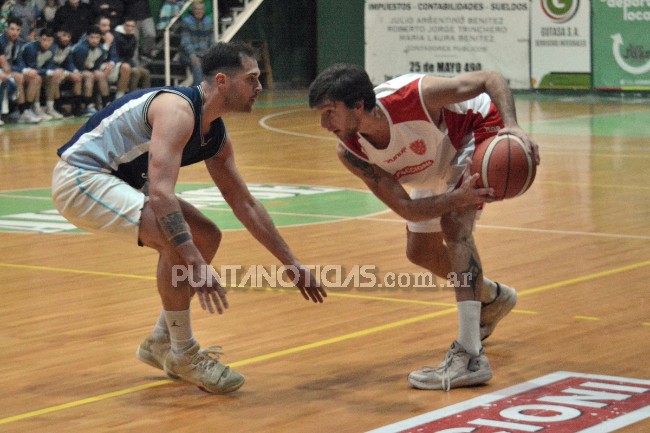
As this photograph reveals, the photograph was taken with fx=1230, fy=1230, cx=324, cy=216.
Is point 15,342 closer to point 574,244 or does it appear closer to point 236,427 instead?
point 236,427

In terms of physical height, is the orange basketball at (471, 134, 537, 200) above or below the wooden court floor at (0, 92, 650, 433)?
above

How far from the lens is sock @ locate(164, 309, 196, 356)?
5.09 m

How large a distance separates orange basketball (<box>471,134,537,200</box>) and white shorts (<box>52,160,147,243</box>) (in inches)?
54.5

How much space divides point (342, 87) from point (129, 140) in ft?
3.01

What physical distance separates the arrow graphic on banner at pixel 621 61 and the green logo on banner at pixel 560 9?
2.89 feet

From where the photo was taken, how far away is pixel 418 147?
17.3 feet

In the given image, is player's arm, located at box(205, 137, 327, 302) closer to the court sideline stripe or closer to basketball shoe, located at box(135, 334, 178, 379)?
the court sideline stripe

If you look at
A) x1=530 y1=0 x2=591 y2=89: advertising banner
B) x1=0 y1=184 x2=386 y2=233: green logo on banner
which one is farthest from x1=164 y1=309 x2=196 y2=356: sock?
x1=530 y1=0 x2=591 y2=89: advertising banner

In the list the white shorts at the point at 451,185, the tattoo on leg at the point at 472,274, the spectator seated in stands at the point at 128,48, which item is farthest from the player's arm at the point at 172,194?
the spectator seated in stands at the point at 128,48

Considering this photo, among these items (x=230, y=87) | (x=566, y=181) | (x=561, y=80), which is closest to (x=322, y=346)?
(x=230, y=87)

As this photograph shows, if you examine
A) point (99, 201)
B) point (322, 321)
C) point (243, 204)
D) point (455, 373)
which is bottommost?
point (322, 321)

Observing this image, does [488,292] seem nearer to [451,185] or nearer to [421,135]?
[451,185]

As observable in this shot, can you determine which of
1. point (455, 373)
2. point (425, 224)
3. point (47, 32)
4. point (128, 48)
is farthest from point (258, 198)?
point (128, 48)

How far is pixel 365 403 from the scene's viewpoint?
187 inches
